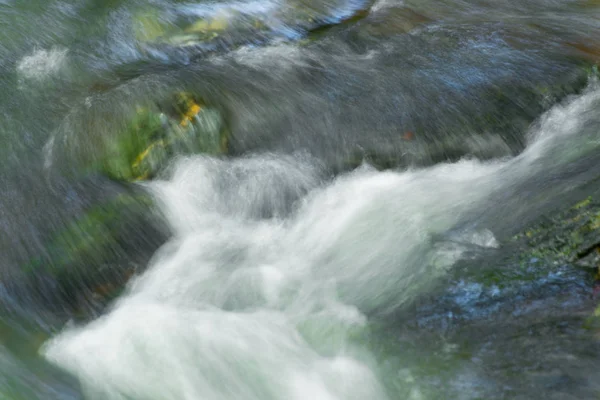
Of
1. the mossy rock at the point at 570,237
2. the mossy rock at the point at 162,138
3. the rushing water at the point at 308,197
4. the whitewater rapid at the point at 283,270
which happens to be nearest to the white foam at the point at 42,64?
the rushing water at the point at 308,197

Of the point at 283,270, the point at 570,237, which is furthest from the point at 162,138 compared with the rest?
the point at 570,237

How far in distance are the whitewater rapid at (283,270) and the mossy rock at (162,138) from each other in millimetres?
202

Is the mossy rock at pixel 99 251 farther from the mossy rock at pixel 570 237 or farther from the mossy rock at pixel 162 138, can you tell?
the mossy rock at pixel 570 237

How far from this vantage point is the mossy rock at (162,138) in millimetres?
→ 5844

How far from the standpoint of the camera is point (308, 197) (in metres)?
5.99

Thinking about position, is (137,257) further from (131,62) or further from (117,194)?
(131,62)

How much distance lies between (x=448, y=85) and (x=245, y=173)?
9.55 feet

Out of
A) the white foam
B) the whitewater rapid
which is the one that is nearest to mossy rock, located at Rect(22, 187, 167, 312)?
the whitewater rapid

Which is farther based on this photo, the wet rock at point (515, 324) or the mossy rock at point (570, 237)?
the mossy rock at point (570, 237)

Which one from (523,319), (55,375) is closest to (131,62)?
(55,375)

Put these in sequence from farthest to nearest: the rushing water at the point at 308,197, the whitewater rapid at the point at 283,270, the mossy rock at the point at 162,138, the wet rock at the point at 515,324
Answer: the mossy rock at the point at 162,138 → the whitewater rapid at the point at 283,270 → the rushing water at the point at 308,197 → the wet rock at the point at 515,324

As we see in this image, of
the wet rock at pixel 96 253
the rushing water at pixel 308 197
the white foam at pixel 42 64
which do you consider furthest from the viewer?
the white foam at pixel 42 64

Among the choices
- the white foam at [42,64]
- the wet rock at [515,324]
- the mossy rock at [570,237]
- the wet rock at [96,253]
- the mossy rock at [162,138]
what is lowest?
the wet rock at [515,324]

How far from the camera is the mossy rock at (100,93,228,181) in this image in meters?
5.84
